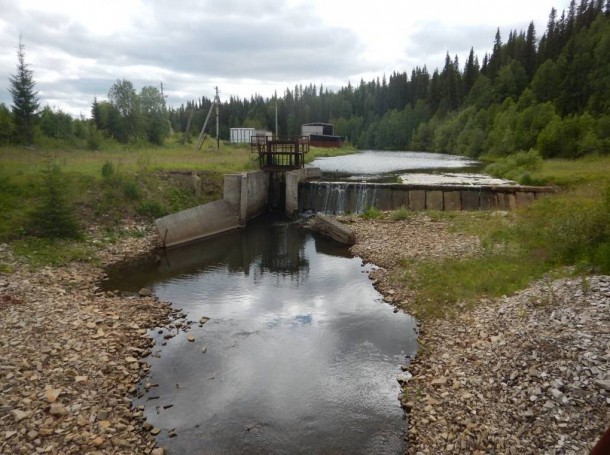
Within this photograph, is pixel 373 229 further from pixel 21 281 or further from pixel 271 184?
pixel 21 281

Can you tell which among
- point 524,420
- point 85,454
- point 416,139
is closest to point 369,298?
point 524,420

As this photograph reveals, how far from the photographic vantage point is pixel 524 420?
725 cm

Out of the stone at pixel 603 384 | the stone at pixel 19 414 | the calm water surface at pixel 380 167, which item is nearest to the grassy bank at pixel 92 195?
the stone at pixel 19 414

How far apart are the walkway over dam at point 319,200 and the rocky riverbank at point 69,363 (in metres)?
8.21

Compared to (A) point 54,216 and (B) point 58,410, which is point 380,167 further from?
(B) point 58,410

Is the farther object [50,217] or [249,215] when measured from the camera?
[249,215]

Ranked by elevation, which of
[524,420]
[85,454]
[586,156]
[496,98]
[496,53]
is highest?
[496,53]

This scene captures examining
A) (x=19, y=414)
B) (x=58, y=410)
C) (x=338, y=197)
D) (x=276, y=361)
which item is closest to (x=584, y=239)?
(x=276, y=361)

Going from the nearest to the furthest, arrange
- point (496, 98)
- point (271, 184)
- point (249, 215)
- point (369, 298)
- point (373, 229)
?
point (369, 298)
point (373, 229)
point (249, 215)
point (271, 184)
point (496, 98)

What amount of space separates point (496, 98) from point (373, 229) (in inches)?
3214

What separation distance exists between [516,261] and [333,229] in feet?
35.2

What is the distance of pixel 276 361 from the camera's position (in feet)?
35.5

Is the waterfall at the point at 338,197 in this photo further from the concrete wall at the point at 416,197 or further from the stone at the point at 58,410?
the stone at the point at 58,410

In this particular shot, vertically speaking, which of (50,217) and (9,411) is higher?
(50,217)
